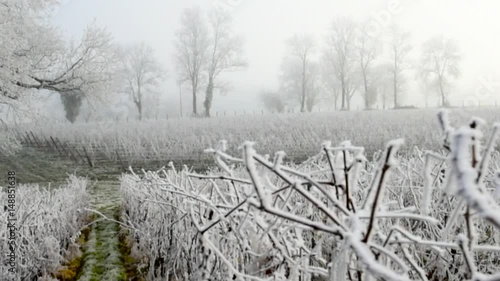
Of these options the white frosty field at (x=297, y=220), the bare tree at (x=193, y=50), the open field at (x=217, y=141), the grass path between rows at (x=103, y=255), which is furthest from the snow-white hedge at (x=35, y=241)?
the bare tree at (x=193, y=50)

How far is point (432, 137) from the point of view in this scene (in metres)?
12.4

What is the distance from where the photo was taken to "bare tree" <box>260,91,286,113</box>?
56969 mm

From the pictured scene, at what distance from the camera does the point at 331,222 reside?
47.7 inches

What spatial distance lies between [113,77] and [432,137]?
33.4 feet

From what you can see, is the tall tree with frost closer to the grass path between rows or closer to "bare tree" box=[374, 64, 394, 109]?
the grass path between rows

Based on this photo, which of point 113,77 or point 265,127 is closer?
point 113,77

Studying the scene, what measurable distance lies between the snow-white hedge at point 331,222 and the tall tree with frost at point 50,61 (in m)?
10.7

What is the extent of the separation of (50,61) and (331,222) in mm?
14895

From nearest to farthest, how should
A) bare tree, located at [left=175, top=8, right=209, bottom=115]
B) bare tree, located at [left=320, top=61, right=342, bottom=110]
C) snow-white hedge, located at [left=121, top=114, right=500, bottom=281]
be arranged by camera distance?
snow-white hedge, located at [left=121, top=114, right=500, bottom=281] < bare tree, located at [left=175, top=8, right=209, bottom=115] < bare tree, located at [left=320, top=61, right=342, bottom=110]

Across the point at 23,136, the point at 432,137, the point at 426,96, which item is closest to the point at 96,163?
the point at 23,136

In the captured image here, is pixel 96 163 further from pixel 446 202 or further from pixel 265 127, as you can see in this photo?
pixel 446 202

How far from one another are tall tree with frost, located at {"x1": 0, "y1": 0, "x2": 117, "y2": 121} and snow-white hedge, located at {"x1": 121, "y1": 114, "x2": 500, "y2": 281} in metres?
10.7

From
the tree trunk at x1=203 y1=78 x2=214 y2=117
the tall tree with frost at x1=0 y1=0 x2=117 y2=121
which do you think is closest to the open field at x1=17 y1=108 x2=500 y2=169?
the tall tree with frost at x1=0 y1=0 x2=117 y2=121

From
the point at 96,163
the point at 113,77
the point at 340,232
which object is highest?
the point at 113,77
